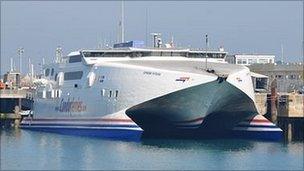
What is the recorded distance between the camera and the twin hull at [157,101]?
73188 mm

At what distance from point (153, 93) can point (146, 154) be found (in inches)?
366

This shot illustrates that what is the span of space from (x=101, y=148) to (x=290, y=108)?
20.4 metres

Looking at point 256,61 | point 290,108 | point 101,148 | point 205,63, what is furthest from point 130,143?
point 256,61

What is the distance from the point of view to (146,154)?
64.9 metres

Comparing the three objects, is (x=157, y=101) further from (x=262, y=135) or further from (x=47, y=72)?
(x=47, y=72)

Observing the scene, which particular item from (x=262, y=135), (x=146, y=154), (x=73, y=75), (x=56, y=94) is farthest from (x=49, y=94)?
(x=146, y=154)

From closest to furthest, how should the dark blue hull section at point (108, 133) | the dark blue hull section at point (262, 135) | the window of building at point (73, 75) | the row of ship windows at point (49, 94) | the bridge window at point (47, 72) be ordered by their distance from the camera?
the dark blue hull section at point (108, 133) < the dark blue hull section at point (262, 135) < the window of building at point (73, 75) < the row of ship windows at point (49, 94) < the bridge window at point (47, 72)

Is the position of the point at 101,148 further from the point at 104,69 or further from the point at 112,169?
the point at 112,169

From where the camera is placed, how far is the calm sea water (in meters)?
58.0

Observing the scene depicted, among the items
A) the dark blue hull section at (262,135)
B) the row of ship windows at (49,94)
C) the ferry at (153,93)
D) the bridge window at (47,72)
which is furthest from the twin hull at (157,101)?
the bridge window at (47,72)

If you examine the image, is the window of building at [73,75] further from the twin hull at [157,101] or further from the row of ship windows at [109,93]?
the row of ship windows at [109,93]

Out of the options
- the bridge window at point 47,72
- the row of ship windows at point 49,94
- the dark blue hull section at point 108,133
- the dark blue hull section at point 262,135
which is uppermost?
the bridge window at point 47,72

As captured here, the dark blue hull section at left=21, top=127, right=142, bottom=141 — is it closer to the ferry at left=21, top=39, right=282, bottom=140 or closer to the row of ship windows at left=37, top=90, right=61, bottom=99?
the ferry at left=21, top=39, right=282, bottom=140

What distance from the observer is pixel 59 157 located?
62781 millimetres
